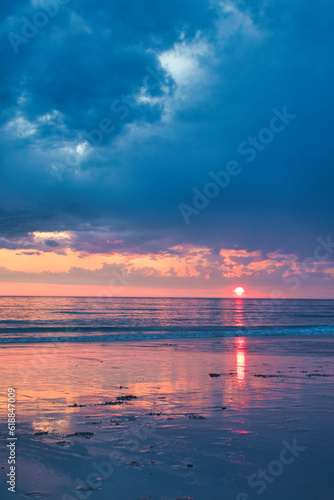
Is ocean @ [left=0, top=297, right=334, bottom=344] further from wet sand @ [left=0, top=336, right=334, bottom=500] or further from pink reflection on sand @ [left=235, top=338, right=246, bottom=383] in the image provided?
wet sand @ [left=0, top=336, right=334, bottom=500]

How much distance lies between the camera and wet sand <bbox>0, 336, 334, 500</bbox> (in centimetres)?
681

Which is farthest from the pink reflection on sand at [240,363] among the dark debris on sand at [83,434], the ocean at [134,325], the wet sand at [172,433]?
the ocean at [134,325]

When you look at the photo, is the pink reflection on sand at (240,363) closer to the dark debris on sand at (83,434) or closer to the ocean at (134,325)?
the dark debris on sand at (83,434)

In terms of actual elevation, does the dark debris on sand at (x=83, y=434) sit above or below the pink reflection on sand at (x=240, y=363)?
below

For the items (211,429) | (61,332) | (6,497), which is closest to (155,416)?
(211,429)

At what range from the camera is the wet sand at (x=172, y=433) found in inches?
268

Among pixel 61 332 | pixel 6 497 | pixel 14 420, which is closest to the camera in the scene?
pixel 6 497

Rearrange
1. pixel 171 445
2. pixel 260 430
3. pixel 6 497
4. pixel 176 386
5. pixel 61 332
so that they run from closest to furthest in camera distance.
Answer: pixel 6 497 → pixel 171 445 → pixel 260 430 → pixel 176 386 → pixel 61 332

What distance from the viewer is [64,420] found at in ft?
35.5

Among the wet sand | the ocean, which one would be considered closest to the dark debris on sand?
the wet sand

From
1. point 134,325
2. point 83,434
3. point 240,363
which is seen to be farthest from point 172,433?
point 134,325

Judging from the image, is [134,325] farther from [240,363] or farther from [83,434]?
[83,434]

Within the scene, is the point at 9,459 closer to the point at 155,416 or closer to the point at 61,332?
the point at 155,416

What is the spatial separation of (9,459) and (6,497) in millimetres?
1777
